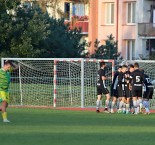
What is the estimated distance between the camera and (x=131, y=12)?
7875 centimetres

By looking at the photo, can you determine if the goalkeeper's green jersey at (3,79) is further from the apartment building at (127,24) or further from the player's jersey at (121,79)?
the apartment building at (127,24)

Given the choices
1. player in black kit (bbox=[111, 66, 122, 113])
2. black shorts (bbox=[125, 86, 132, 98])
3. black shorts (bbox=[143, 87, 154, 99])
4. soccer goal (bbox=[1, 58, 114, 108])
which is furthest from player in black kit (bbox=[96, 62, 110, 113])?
soccer goal (bbox=[1, 58, 114, 108])

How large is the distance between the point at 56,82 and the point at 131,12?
126 ft

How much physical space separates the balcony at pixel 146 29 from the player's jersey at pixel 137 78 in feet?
131

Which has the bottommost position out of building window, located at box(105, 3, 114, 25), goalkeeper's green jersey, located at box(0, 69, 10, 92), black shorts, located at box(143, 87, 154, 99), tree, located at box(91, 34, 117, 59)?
black shorts, located at box(143, 87, 154, 99)

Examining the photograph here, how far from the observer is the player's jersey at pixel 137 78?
3562cm

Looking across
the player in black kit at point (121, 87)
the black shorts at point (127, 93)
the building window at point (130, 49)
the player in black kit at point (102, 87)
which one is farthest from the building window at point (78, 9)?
the black shorts at point (127, 93)

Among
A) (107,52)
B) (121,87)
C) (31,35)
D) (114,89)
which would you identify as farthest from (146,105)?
(107,52)

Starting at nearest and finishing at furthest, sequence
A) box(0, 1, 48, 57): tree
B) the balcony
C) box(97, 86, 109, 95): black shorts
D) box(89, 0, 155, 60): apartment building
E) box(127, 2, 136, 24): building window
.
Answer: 1. box(97, 86, 109, 95): black shorts
2. box(0, 1, 48, 57): tree
3. the balcony
4. box(89, 0, 155, 60): apartment building
5. box(127, 2, 136, 24): building window

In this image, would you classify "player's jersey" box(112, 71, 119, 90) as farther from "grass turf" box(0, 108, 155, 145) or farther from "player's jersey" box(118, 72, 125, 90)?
"grass turf" box(0, 108, 155, 145)

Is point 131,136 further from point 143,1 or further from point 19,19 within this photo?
point 143,1

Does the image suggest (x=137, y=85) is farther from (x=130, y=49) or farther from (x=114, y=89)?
(x=130, y=49)

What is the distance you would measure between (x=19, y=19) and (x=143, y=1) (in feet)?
86.9

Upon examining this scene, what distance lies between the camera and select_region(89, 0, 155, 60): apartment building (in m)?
76.7
